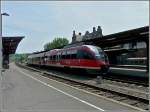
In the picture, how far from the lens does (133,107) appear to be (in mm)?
14336

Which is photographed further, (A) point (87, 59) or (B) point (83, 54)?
(B) point (83, 54)

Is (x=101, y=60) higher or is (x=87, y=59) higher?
(x=87, y=59)

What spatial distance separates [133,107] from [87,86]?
35.0 ft

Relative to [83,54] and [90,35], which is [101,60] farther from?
[90,35]

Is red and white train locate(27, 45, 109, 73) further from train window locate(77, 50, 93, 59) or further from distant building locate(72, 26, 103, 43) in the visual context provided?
distant building locate(72, 26, 103, 43)

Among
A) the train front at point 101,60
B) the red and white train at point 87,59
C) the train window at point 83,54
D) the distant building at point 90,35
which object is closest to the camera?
the train front at point 101,60

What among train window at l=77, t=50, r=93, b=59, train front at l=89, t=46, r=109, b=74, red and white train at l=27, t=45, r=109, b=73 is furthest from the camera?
train window at l=77, t=50, r=93, b=59

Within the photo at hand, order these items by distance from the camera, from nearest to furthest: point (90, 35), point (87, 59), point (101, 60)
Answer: point (101, 60) → point (87, 59) → point (90, 35)

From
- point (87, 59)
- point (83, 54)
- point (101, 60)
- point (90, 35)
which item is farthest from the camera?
point (90, 35)

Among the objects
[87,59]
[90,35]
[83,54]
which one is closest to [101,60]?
[87,59]

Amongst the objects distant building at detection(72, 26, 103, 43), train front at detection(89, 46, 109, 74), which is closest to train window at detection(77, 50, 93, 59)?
train front at detection(89, 46, 109, 74)

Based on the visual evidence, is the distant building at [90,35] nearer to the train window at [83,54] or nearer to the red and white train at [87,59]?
the red and white train at [87,59]

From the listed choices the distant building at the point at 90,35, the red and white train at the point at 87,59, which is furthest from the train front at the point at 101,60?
the distant building at the point at 90,35

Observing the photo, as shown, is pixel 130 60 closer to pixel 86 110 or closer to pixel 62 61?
pixel 62 61
